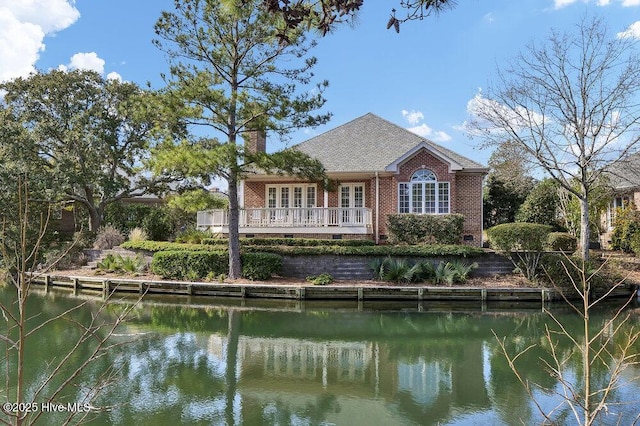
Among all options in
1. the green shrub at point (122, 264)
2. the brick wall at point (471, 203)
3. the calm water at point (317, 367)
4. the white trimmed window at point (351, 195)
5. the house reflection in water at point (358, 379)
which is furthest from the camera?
the white trimmed window at point (351, 195)

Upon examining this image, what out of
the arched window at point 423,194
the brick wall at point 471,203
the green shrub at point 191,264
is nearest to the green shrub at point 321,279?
the green shrub at point 191,264

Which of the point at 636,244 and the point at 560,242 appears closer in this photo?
the point at 636,244

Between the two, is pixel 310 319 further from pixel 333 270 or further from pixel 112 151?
pixel 112 151

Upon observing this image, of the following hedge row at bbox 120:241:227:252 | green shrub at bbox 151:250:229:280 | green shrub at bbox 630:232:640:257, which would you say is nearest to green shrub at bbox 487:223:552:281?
green shrub at bbox 630:232:640:257

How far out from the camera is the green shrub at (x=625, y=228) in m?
21.5

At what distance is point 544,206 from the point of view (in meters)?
26.4

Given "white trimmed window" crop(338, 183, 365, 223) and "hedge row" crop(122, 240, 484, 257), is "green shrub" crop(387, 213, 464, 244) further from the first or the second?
"white trimmed window" crop(338, 183, 365, 223)

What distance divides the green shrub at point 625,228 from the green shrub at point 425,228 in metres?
8.15

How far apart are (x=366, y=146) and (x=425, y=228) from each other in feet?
20.2

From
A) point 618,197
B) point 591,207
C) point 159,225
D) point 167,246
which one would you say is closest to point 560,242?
point 591,207

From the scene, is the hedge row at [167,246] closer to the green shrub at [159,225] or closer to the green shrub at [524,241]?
the green shrub at [159,225]

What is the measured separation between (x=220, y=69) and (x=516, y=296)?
13.6 meters

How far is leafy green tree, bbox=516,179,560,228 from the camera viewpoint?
1031 inches

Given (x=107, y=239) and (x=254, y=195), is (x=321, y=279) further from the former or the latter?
(x=107, y=239)
